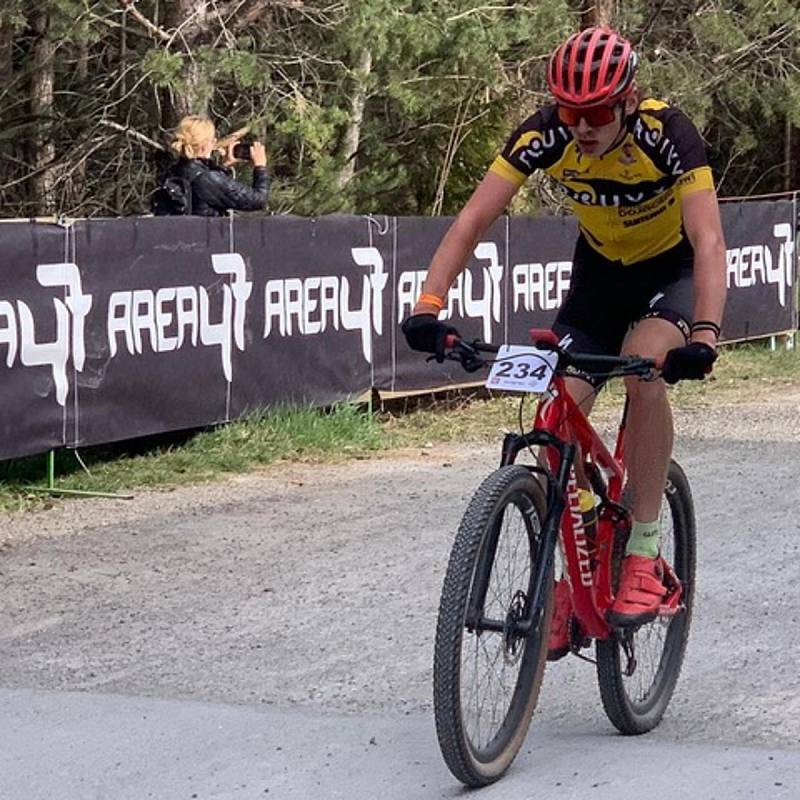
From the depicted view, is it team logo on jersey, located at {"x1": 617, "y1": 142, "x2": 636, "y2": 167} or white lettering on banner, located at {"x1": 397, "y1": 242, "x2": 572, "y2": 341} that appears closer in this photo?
team logo on jersey, located at {"x1": 617, "y1": 142, "x2": 636, "y2": 167}

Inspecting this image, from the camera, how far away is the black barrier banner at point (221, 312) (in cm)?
998

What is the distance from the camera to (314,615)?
7570 millimetres

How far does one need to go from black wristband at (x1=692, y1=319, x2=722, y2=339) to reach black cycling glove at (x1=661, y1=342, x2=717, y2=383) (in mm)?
149

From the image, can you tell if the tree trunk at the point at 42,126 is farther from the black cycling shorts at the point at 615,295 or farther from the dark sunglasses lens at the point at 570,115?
the dark sunglasses lens at the point at 570,115

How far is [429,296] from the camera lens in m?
5.47

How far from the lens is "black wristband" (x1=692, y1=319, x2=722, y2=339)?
5188 millimetres

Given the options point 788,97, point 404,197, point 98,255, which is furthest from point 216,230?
point 788,97

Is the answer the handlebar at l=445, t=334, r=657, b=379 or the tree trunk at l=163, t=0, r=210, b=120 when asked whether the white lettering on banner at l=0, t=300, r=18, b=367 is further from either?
the tree trunk at l=163, t=0, r=210, b=120

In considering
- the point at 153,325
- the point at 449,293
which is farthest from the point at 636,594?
the point at 449,293

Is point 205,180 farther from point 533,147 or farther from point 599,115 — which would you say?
point 599,115

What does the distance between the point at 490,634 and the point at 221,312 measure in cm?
646

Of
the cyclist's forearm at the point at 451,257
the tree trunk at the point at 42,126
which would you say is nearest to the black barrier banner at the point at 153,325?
the cyclist's forearm at the point at 451,257

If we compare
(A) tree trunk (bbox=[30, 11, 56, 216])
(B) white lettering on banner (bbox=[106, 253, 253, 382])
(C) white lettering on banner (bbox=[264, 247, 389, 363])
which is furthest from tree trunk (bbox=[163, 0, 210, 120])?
(B) white lettering on banner (bbox=[106, 253, 253, 382])

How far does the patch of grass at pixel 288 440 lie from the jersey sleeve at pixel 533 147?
16.8 feet
